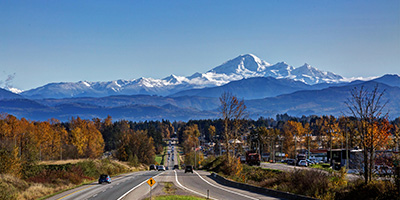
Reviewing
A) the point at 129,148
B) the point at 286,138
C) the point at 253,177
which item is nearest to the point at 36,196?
the point at 253,177

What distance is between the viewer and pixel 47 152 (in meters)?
132

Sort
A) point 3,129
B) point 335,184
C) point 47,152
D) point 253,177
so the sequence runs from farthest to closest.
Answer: point 47,152 → point 3,129 → point 253,177 → point 335,184

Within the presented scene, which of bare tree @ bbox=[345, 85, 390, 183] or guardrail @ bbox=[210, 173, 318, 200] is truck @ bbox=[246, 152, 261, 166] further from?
bare tree @ bbox=[345, 85, 390, 183]

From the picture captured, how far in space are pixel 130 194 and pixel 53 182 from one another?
20.3 metres

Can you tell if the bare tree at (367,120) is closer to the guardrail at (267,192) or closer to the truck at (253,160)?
the guardrail at (267,192)

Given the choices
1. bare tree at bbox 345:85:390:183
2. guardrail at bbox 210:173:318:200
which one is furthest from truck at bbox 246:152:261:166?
bare tree at bbox 345:85:390:183

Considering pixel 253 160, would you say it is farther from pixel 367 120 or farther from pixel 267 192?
pixel 367 120


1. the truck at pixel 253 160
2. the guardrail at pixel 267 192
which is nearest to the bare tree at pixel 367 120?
the guardrail at pixel 267 192

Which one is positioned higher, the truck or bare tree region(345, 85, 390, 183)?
bare tree region(345, 85, 390, 183)

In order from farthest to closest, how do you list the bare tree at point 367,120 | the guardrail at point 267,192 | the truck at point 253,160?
the truck at point 253,160, the guardrail at point 267,192, the bare tree at point 367,120

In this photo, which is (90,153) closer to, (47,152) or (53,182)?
(47,152)

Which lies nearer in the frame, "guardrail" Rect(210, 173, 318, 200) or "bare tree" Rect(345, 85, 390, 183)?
"bare tree" Rect(345, 85, 390, 183)

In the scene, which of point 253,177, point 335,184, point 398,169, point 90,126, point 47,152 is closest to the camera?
point 398,169

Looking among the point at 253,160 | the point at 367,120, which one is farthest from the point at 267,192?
the point at 253,160
